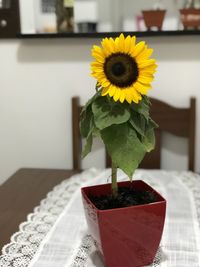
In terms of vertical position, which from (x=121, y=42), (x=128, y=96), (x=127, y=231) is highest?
(x=121, y=42)

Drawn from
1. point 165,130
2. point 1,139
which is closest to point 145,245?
point 165,130

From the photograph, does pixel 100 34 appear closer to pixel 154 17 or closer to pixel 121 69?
pixel 154 17

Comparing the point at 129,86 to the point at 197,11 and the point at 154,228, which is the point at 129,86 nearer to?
the point at 154,228

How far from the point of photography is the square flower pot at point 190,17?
1646 millimetres

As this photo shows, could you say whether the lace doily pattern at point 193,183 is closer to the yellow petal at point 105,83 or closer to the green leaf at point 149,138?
the green leaf at point 149,138

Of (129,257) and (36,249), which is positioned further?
(36,249)

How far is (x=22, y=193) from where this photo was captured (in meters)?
1.39

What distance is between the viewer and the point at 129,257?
0.90m

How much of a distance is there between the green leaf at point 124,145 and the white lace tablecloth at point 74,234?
0.26m

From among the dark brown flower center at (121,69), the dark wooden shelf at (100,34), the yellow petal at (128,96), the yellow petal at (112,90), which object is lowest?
the yellow petal at (128,96)

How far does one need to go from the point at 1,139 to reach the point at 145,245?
3.93 feet

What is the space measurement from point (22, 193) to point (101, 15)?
2.83 ft

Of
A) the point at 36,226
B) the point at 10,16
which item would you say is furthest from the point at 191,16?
the point at 36,226

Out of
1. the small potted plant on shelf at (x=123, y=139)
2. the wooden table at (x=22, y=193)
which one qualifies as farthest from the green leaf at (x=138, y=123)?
the wooden table at (x=22, y=193)
